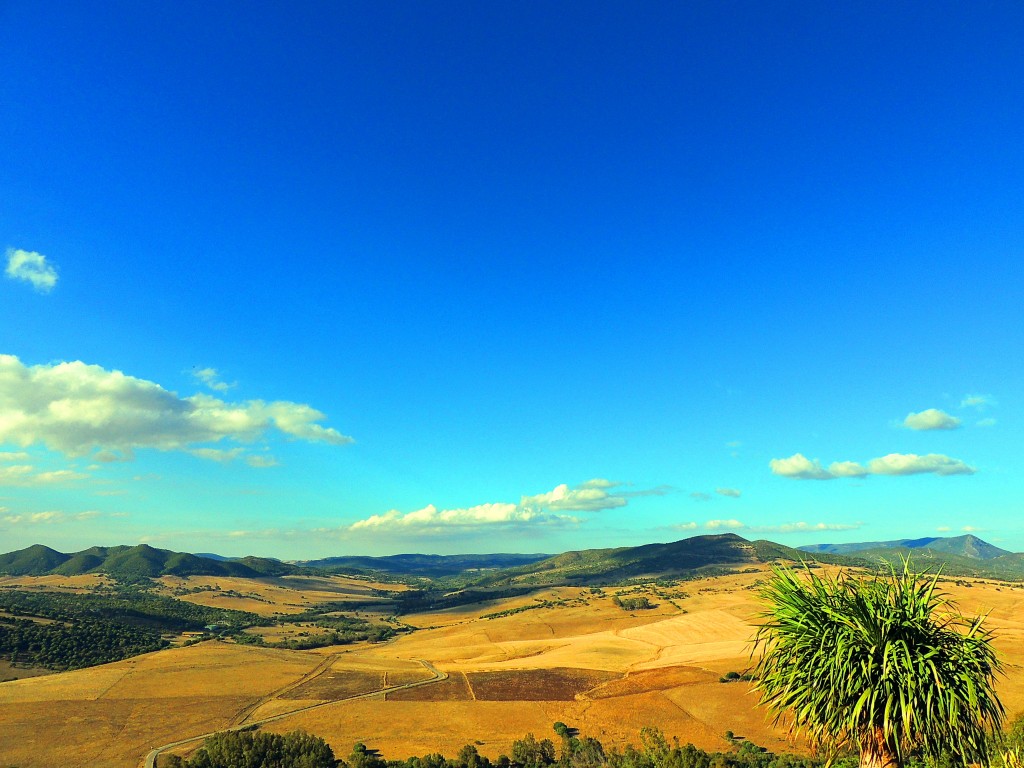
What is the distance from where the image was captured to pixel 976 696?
49.6 feet

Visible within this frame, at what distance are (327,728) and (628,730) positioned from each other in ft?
103

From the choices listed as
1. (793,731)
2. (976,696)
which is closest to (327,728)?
(793,731)

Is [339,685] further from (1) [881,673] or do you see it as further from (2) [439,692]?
(1) [881,673]

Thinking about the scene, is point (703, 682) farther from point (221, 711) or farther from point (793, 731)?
point (793, 731)

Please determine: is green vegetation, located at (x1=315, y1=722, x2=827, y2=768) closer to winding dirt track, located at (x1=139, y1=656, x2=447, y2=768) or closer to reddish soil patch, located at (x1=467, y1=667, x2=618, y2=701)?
winding dirt track, located at (x1=139, y1=656, x2=447, y2=768)


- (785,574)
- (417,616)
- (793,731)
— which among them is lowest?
(417,616)

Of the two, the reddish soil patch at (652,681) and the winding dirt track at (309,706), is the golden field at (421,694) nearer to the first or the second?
the reddish soil patch at (652,681)

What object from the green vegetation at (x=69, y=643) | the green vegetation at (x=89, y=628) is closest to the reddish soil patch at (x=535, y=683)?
the green vegetation at (x=69, y=643)

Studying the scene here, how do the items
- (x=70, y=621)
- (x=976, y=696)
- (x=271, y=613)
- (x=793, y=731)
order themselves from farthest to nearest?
1. (x=271, y=613)
2. (x=70, y=621)
3. (x=793, y=731)
4. (x=976, y=696)

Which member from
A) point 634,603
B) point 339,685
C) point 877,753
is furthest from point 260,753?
point 634,603

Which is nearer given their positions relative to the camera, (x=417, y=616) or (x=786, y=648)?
(x=786, y=648)

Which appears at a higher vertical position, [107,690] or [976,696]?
[976,696]

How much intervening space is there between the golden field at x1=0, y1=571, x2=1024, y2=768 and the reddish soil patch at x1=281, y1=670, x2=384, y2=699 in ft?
0.91

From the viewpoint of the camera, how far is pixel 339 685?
82.1 metres
